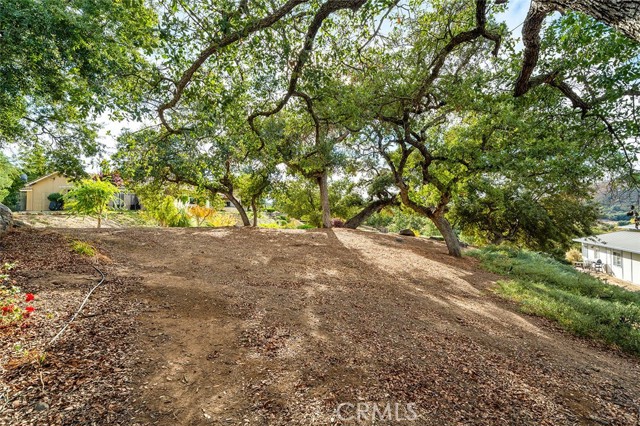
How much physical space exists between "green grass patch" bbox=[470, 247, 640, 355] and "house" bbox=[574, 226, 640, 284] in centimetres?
1030

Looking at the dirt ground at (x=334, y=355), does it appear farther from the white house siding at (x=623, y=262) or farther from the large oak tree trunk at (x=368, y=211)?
the white house siding at (x=623, y=262)

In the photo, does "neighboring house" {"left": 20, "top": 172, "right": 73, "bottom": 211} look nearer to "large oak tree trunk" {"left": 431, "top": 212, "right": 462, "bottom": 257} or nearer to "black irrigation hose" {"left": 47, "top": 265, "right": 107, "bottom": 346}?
"black irrigation hose" {"left": 47, "top": 265, "right": 107, "bottom": 346}

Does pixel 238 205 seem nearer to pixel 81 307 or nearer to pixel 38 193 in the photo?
pixel 81 307

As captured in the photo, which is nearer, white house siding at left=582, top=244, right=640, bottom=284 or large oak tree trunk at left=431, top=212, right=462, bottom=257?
large oak tree trunk at left=431, top=212, right=462, bottom=257

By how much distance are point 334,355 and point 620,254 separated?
943 inches

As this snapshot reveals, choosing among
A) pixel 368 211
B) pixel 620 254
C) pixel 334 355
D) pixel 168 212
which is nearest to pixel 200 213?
pixel 168 212

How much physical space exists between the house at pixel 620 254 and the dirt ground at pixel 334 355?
16.0m

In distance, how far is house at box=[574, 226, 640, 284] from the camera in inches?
629

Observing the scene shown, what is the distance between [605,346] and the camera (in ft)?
12.8

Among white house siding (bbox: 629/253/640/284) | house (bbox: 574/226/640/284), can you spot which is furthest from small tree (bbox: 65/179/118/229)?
white house siding (bbox: 629/253/640/284)

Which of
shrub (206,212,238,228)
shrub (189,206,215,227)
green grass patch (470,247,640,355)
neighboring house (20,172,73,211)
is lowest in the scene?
green grass patch (470,247,640,355)

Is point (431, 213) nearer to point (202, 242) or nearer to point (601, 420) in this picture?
point (202, 242)

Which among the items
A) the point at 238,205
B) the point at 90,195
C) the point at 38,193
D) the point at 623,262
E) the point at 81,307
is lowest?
the point at 623,262

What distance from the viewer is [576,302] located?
5.19 metres
